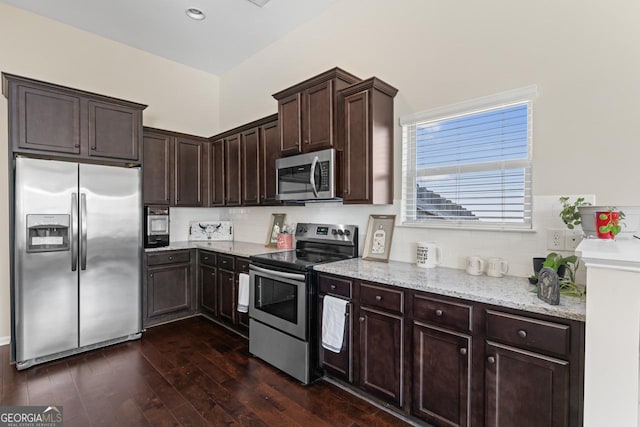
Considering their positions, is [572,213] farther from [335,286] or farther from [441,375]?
[335,286]

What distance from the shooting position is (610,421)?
4.13 feet

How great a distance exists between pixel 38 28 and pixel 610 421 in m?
5.56

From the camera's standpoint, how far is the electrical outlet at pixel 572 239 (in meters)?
1.89

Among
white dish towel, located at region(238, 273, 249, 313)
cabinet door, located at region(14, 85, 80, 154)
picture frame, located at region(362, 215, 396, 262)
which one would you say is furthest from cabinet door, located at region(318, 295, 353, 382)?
cabinet door, located at region(14, 85, 80, 154)

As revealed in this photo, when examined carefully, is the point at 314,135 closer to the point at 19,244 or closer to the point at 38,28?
the point at 19,244

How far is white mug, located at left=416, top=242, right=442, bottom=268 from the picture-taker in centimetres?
244

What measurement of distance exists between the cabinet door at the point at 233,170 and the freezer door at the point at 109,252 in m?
1.10

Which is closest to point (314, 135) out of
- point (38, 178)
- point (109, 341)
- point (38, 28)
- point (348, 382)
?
point (348, 382)

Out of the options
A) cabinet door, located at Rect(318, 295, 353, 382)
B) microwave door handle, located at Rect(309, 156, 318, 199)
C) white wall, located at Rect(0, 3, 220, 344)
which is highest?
white wall, located at Rect(0, 3, 220, 344)

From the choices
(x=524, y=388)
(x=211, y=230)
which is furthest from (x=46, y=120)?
(x=524, y=388)

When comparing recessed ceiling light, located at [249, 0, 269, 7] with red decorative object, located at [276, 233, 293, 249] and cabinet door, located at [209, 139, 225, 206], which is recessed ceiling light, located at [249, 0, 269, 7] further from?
red decorative object, located at [276, 233, 293, 249]

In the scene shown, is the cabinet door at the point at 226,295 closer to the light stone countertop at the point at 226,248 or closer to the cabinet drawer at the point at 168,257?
the light stone countertop at the point at 226,248

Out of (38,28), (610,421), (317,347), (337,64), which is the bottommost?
(317,347)

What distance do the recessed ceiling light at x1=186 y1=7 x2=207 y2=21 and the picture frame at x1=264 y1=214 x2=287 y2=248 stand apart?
7.78 ft
